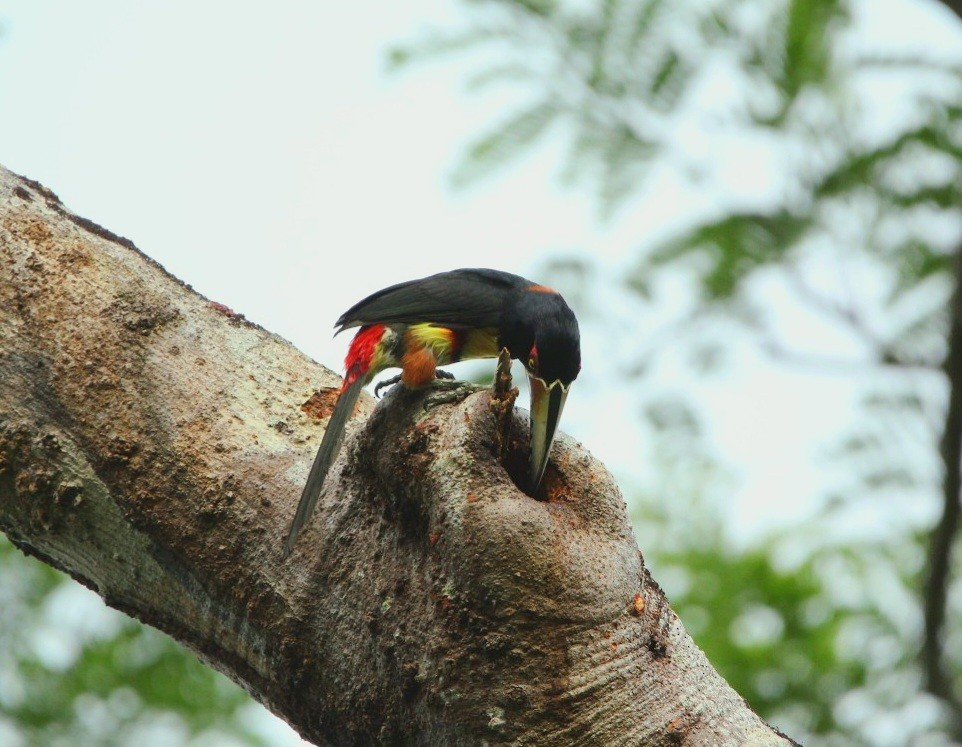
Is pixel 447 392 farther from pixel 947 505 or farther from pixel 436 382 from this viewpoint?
pixel 947 505

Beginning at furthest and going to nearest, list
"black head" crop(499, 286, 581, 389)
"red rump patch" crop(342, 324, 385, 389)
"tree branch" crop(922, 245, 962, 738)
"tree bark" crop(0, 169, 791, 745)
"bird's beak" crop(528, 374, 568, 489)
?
"tree branch" crop(922, 245, 962, 738) → "black head" crop(499, 286, 581, 389) → "red rump patch" crop(342, 324, 385, 389) → "bird's beak" crop(528, 374, 568, 489) → "tree bark" crop(0, 169, 791, 745)

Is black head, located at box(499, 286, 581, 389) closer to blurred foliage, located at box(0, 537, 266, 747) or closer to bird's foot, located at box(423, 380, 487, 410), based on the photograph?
bird's foot, located at box(423, 380, 487, 410)

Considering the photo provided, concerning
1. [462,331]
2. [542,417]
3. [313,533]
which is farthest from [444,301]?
[313,533]

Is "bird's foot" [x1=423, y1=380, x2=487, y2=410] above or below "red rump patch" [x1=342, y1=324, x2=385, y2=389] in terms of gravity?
below

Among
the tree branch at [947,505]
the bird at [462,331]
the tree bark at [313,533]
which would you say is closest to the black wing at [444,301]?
the bird at [462,331]

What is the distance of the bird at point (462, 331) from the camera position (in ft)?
11.0

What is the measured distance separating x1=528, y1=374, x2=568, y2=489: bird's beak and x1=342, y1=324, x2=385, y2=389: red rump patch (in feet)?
1.67

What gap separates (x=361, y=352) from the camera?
356cm

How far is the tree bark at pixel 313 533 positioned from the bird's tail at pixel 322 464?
1.3 inches

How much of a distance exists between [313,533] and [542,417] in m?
0.68

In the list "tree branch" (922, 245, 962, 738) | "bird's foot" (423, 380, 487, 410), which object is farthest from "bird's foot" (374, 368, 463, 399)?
"tree branch" (922, 245, 962, 738)

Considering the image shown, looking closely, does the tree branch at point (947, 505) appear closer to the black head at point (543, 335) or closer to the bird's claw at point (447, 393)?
the black head at point (543, 335)

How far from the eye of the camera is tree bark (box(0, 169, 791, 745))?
2.38 m

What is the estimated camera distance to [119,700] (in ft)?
18.5
